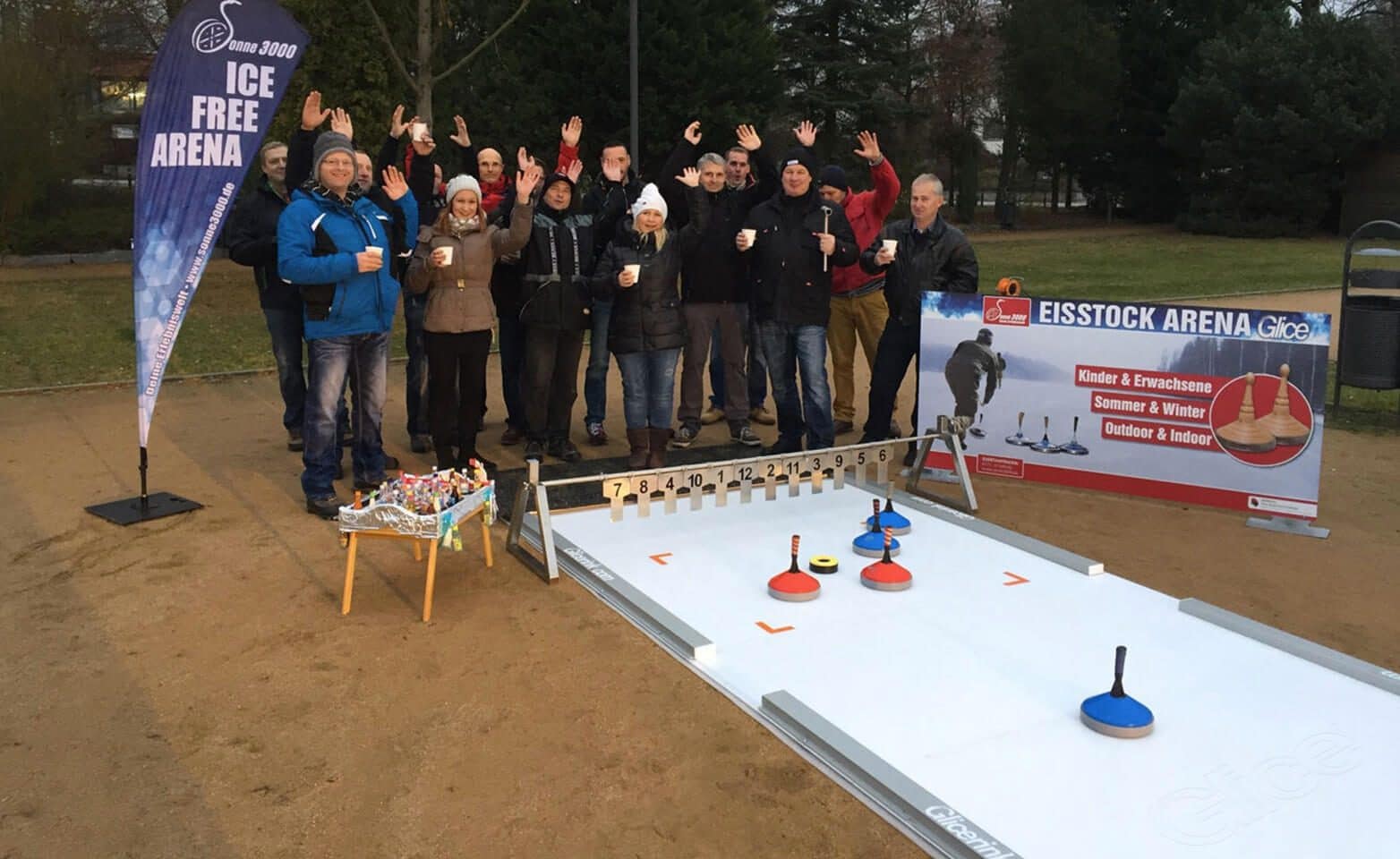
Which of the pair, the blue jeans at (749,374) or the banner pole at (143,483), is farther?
the blue jeans at (749,374)

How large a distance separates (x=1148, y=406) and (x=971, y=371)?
104 centimetres

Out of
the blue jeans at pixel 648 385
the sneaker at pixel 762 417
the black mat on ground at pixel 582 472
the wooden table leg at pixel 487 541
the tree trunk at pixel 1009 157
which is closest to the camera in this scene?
the wooden table leg at pixel 487 541

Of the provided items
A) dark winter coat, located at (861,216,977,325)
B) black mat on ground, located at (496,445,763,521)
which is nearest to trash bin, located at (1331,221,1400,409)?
dark winter coat, located at (861,216,977,325)

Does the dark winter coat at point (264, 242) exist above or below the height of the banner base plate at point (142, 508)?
above

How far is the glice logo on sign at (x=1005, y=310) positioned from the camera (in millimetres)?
6941

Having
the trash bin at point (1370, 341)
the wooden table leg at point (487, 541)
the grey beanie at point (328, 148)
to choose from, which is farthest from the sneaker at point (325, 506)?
the trash bin at point (1370, 341)

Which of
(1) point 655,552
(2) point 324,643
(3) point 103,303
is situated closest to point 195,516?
(2) point 324,643

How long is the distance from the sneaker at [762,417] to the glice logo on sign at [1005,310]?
2.03m

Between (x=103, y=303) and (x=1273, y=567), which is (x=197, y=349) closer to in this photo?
(x=103, y=303)

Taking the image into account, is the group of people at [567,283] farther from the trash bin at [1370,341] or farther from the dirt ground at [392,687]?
the trash bin at [1370,341]

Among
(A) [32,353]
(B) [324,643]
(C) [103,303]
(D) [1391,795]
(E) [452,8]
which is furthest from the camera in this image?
(E) [452,8]

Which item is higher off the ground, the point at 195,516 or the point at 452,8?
the point at 452,8

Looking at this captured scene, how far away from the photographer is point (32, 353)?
38.2 feet

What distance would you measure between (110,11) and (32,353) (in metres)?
15.7
